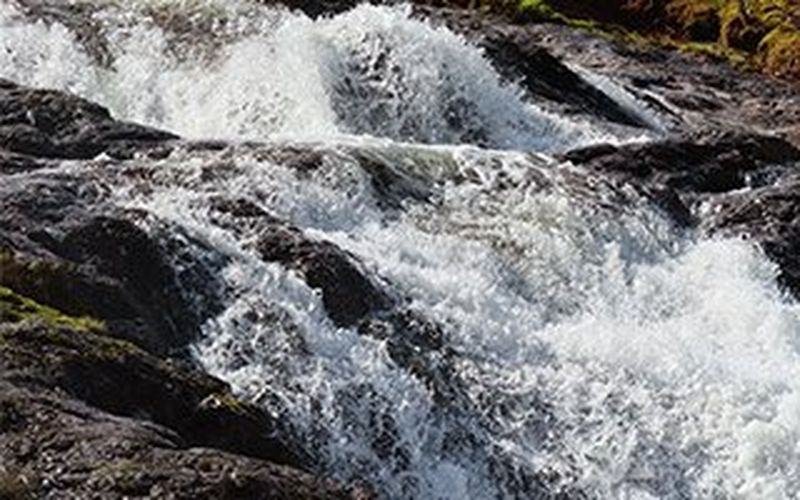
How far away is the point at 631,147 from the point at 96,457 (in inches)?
578

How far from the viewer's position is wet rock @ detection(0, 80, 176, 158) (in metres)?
17.5

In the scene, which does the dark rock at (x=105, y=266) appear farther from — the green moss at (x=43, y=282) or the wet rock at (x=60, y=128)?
the wet rock at (x=60, y=128)

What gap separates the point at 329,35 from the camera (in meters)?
26.3

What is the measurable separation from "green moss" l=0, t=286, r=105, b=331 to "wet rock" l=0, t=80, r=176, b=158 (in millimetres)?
5757

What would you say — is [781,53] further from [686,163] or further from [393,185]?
[393,185]

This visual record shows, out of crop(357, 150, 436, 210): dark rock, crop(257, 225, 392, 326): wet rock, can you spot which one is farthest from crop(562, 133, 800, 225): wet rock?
crop(257, 225, 392, 326): wet rock

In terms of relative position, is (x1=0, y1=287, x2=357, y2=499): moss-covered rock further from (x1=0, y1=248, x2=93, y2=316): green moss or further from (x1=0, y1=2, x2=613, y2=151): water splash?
(x1=0, y1=2, x2=613, y2=151): water splash

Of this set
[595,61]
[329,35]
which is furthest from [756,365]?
[595,61]

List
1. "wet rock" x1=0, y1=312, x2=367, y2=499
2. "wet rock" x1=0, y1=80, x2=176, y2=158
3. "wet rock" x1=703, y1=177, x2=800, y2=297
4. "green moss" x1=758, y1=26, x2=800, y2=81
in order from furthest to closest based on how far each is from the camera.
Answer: "green moss" x1=758, y1=26, x2=800, y2=81 < "wet rock" x1=703, y1=177, x2=800, y2=297 < "wet rock" x1=0, y1=80, x2=176, y2=158 < "wet rock" x1=0, y1=312, x2=367, y2=499

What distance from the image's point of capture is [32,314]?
36.8 feet

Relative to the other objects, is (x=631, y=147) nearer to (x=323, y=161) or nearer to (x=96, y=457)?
(x=323, y=161)

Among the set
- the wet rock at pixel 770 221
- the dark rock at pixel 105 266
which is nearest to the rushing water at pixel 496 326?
the dark rock at pixel 105 266

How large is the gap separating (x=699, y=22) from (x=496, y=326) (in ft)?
114

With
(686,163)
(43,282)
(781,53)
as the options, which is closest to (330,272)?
(43,282)
